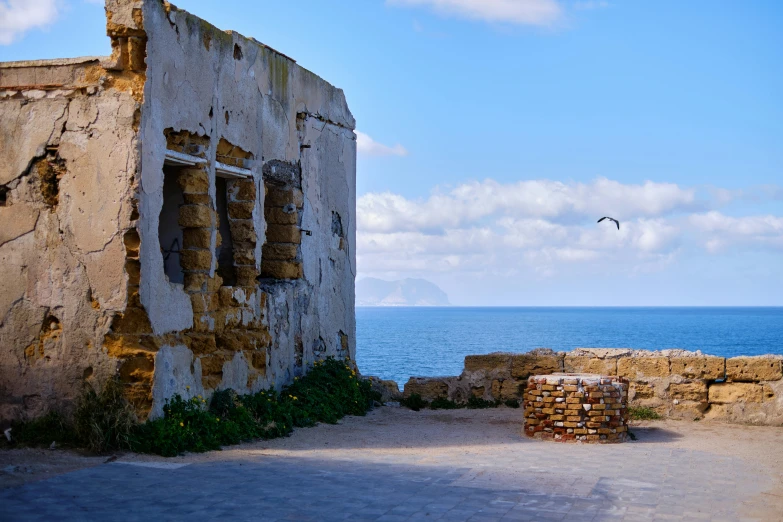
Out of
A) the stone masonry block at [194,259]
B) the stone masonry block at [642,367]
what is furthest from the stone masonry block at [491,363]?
the stone masonry block at [194,259]

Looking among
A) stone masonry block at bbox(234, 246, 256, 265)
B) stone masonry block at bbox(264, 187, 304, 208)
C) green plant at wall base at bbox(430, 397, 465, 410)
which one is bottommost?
green plant at wall base at bbox(430, 397, 465, 410)

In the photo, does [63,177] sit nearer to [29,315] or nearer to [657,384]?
[29,315]

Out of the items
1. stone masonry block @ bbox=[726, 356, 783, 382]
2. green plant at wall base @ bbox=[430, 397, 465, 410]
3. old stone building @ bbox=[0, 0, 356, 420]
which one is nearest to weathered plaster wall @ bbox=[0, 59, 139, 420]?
old stone building @ bbox=[0, 0, 356, 420]

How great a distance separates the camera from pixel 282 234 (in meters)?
11.7

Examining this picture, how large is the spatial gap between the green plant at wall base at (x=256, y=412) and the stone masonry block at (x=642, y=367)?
351 centimetres

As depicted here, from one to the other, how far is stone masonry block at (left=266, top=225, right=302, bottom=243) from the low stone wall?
3216mm

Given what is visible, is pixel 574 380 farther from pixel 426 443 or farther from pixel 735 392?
pixel 735 392

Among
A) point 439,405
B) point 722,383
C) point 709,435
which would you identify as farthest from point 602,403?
point 439,405

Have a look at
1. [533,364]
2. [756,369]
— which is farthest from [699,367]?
[533,364]

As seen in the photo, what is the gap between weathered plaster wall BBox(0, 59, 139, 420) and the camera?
8.30 meters

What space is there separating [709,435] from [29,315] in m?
7.62

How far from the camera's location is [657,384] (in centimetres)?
1138

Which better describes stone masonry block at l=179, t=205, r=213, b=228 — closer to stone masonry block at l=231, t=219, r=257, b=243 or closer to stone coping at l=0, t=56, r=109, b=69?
stone masonry block at l=231, t=219, r=257, b=243

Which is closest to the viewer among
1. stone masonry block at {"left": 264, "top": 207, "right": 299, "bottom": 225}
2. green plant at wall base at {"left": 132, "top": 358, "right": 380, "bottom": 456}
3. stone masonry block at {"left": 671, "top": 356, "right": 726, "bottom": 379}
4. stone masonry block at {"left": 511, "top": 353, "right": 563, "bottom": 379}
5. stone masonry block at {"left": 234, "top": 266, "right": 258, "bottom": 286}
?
green plant at wall base at {"left": 132, "top": 358, "right": 380, "bottom": 456}
